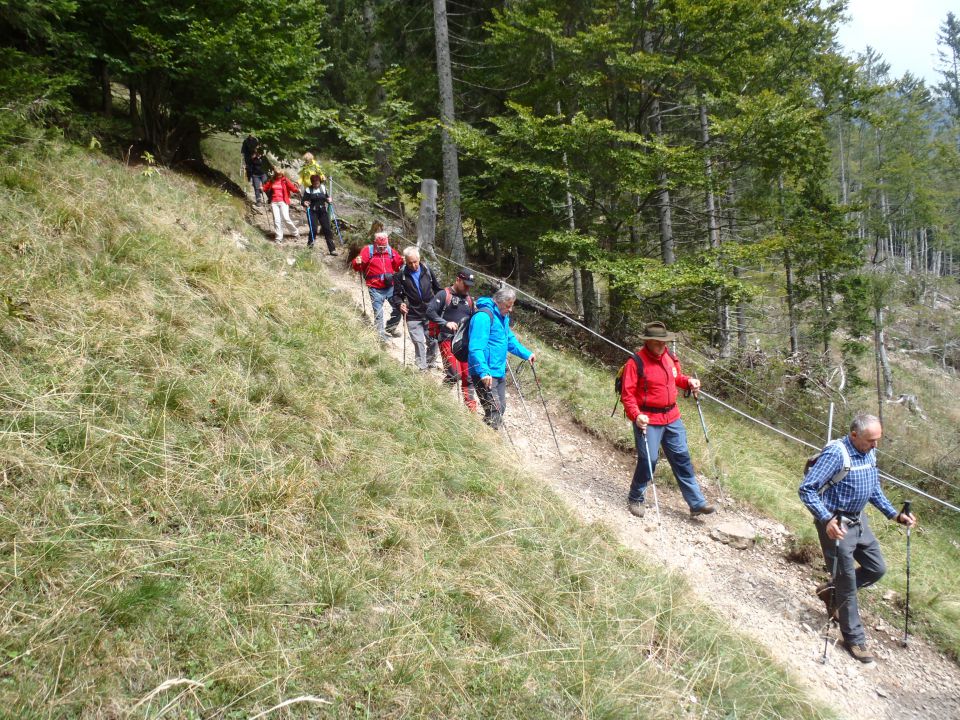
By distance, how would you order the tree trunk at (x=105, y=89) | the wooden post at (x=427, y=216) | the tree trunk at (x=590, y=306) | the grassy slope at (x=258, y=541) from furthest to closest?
the tree trunk at (x=590, y=306)
the wooden post at (x=427, y=216)
the tree trunk at (x=105, y=89)
the grassy slope at (x=258, y=541)

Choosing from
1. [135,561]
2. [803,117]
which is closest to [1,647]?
[135,561]

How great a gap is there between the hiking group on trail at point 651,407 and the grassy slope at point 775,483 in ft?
3.16

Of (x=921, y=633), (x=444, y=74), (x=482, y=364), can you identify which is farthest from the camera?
(x=444, y=74)

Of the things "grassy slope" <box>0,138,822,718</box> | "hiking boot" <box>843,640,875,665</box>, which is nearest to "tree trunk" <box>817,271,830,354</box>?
"hiking boot" <box>843,640,875,665</box>

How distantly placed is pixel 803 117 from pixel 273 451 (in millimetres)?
10865

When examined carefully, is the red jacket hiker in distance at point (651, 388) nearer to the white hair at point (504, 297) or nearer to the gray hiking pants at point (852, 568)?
the white hair at point (504, 297)

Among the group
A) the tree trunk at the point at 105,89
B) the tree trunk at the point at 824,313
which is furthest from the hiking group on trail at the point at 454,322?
the tree trunk at the point at 824,313

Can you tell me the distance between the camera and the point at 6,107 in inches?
272

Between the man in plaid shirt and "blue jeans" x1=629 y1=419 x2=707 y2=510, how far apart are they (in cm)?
144

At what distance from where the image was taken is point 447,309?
24.4 ft

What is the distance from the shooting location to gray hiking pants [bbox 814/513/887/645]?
4953 millimetres

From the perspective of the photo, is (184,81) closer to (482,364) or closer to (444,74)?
(444,74)

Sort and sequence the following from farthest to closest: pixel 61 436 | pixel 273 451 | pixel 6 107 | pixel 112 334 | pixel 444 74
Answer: pixel 444 74 < pixel 6 107 < pixel 112 334 < pixel 273 451 < pixel 61 436

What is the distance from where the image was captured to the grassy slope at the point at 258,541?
2682 mm
